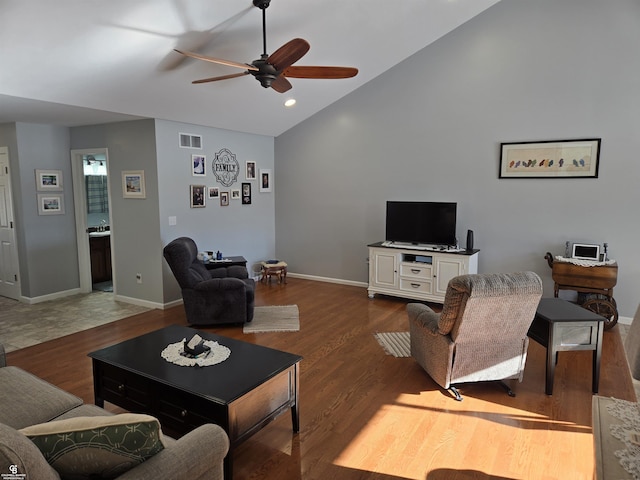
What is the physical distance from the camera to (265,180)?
24.0ft

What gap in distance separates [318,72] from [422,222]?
2.82 m

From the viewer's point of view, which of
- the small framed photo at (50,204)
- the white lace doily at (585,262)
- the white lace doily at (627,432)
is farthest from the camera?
the small framed photo at (50,204)

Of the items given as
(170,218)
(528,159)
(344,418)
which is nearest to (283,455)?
(344,418)

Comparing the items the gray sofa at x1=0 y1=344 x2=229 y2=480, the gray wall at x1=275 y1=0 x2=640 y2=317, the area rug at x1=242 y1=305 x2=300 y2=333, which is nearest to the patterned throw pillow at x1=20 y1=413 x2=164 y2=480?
the gray sofa at x1=0 y1=344 x2=229 y2=480

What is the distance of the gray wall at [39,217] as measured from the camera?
5.71 meters

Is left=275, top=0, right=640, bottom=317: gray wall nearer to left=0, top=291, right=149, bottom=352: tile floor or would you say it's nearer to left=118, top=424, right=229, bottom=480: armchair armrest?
left=0, top=291, right=149, bottom=352: tile floor

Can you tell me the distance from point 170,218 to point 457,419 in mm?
4159

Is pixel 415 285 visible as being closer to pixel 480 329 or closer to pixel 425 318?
pixel 425 318

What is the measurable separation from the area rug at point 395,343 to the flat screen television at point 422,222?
1602mm

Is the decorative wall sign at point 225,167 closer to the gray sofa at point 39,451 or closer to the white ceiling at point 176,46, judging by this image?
the white ceiling at point 176,46

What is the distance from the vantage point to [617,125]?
4.93m

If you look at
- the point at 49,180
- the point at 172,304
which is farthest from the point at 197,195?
the point at 49,180

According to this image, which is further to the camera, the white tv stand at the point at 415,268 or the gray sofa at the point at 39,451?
the white tv stand at the point at 415,268

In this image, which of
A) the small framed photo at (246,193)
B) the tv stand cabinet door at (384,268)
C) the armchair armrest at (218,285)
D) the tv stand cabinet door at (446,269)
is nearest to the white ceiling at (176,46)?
the small framed photo at (246,193)
